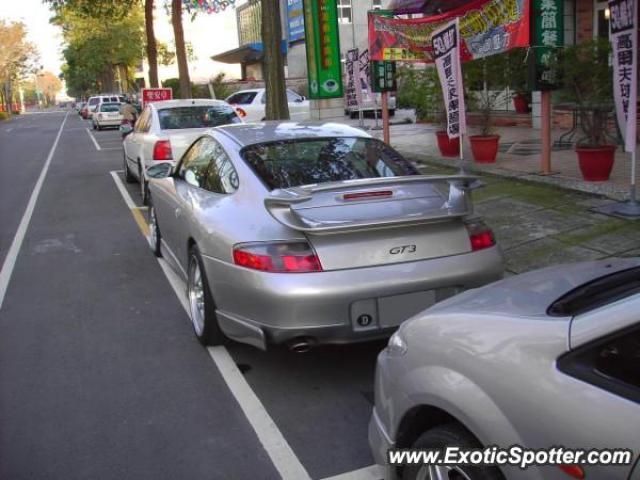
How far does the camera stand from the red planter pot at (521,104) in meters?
18.0

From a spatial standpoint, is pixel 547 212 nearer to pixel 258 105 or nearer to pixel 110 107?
pixel 258 105

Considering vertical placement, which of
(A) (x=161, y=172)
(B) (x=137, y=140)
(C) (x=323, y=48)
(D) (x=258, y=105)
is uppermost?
(C) (x=323, y=48)

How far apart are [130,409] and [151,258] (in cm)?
369

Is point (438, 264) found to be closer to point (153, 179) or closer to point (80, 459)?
point (80, 459)

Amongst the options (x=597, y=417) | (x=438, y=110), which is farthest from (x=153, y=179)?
(x=438, y=110)

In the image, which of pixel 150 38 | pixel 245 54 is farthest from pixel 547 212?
pixel 245 54

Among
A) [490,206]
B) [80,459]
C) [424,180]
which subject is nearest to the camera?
[80,459]

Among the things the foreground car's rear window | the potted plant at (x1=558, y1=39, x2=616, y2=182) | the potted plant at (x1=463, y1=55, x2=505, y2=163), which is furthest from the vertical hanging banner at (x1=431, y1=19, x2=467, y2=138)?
the foreground car's rear window

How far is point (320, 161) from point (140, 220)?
537 cm

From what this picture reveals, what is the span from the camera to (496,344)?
87.2 inches

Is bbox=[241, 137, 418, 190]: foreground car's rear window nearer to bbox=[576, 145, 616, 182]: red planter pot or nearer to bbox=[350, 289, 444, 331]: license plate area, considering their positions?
bbox=[350, 289, 444, 331]: license plate area

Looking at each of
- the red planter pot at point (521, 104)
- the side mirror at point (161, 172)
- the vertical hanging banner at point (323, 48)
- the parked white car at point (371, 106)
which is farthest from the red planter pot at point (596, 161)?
the parked white car at point (371, 106)

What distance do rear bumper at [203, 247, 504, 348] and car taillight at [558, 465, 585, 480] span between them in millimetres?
2013

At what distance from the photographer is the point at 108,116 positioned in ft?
114
